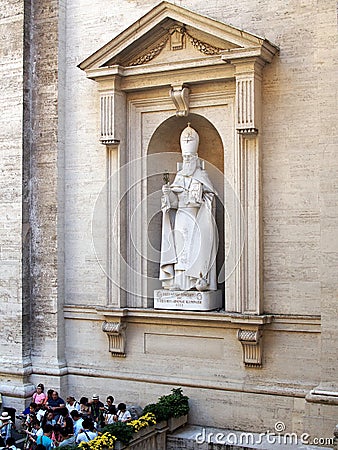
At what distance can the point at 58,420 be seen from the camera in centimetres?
1185

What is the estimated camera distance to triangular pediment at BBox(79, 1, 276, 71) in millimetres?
11945

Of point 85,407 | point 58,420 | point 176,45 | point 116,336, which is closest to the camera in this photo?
point 58,420

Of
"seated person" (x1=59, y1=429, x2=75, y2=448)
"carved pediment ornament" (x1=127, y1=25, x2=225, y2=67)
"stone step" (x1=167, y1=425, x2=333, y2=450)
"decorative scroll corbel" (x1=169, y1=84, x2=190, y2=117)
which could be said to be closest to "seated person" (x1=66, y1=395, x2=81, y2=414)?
"seated person" (x1=59, y1=429, x2=75, y2=448)

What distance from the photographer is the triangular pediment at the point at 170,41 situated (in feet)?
39.2

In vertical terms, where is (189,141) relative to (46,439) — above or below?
above

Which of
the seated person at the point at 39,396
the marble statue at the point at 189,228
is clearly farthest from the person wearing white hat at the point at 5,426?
the marble statue at the point at 189,228

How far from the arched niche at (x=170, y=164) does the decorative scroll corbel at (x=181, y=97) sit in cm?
29

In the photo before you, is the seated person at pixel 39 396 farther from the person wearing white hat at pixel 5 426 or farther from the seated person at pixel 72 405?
the person wearing white hat at pixel 5 426

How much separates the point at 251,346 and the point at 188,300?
1.45 metres

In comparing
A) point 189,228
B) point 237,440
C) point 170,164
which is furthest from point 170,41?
point 237,440

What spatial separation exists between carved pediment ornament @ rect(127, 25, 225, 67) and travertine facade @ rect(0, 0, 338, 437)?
7 centimetres

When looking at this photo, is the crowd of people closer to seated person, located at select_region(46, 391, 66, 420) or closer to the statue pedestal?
seated person, located at select_region(46, 391, 66, 420)

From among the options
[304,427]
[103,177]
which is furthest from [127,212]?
[304,427]

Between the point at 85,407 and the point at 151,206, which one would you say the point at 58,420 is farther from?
the point at 151,206
